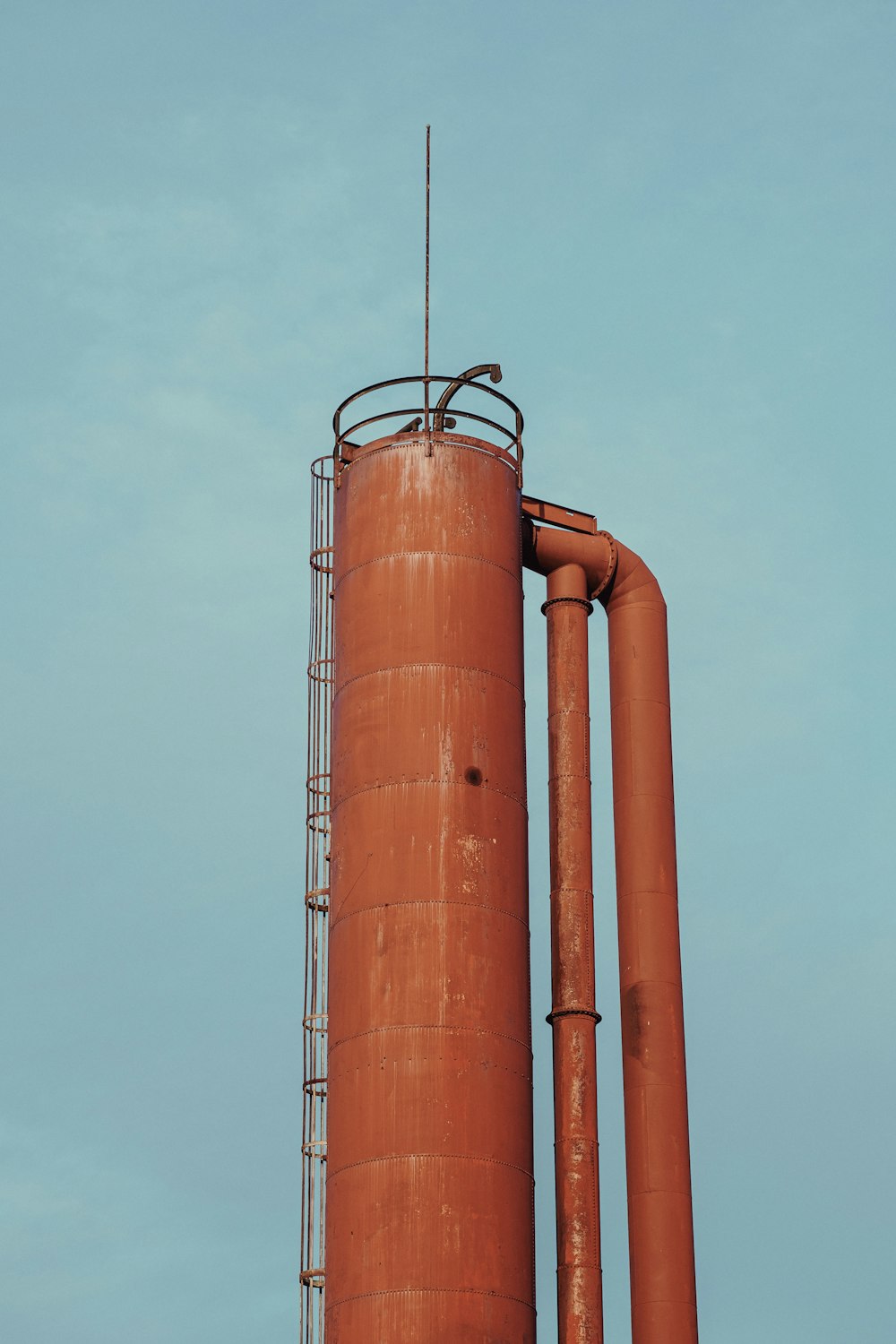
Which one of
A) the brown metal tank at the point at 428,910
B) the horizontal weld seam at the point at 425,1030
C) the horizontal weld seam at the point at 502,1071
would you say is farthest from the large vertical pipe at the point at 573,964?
the horizontal weld seam at the point at 425,1030

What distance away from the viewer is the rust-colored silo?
118ft

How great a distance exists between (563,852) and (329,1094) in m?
6.87

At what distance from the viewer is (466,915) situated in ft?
124

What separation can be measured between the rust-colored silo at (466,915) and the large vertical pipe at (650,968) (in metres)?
0.05

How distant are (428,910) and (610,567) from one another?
970 centimetres

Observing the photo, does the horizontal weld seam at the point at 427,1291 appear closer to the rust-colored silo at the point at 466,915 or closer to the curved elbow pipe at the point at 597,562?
the rust-colored silo at the point at 466,915

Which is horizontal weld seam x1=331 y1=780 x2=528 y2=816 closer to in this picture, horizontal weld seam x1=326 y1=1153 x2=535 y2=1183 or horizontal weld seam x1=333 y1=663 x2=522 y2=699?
horizontal weld seam x1=333 y1=663 x2=522 y2=699

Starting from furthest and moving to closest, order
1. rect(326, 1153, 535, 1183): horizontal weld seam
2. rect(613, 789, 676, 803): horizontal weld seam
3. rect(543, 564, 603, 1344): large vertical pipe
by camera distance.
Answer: rect(613, 789, 676, 803): horizontal weld seam, rect(543, 564, 603, 1344): large vertical pipe, rect(326, 1153, 535, 1183): horizontal weld seam

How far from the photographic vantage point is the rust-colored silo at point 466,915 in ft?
118

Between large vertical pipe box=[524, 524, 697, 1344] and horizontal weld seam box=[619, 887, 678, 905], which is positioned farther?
horizontal weld seam box=[619, 887, 678, 905]

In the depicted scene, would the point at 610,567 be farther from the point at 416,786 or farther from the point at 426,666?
the point at 416,786

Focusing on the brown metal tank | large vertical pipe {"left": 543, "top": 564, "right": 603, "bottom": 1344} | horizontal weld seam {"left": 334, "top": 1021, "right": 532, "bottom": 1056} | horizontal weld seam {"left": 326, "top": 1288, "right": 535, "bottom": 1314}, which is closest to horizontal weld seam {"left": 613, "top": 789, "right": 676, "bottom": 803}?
large vertical pipe {"left": 543, "top": 564, "right": 603, "bottom": 1344}

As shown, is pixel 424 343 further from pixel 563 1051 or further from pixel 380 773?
pixel 563 1051

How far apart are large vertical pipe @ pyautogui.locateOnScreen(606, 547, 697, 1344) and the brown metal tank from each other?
337cm
